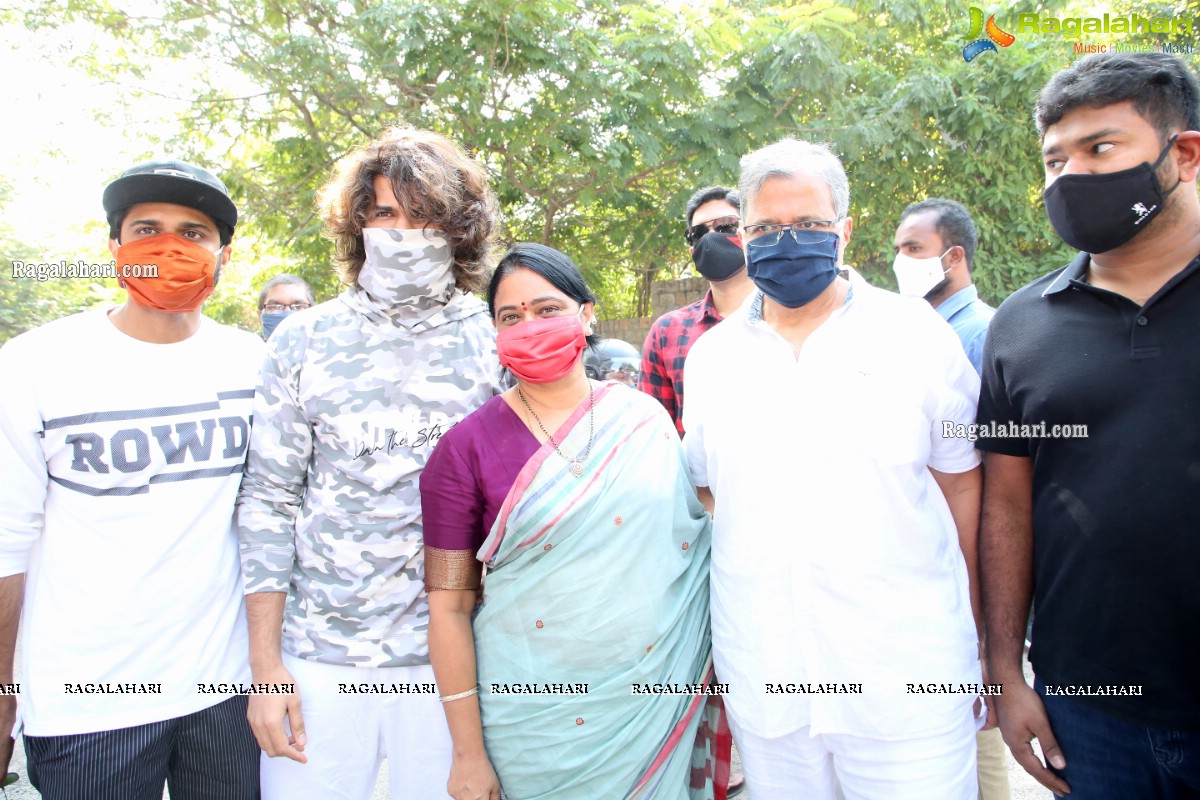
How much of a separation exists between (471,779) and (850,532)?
114 centimetres

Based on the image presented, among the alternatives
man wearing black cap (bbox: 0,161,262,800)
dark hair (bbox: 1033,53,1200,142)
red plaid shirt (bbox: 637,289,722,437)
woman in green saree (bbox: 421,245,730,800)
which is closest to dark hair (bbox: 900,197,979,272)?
red plaid shirt (bbox: 637,289,722,437)

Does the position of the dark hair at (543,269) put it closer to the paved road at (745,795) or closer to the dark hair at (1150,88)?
the dark hair at (1150,88)

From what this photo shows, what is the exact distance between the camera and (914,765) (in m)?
1.83

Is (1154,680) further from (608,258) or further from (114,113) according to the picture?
(114,113)

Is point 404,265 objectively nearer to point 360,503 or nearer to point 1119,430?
point 360,503

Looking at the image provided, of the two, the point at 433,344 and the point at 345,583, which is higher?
the point at 433,344

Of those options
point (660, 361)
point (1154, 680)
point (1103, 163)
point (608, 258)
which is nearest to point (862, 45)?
point (608, 258)

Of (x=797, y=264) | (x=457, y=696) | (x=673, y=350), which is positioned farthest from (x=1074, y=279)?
(x=673, y=350)

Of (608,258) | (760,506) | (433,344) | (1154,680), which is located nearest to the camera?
(1154,680)

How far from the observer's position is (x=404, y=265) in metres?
2.04

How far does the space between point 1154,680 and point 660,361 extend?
2346 mm

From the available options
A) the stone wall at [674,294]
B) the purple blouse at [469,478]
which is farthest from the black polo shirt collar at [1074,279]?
the stone wall at [674,294]

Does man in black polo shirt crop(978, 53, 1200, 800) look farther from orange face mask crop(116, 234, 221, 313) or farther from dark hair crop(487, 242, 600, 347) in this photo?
→ orange face mask crop(116, 234, 221, 313)

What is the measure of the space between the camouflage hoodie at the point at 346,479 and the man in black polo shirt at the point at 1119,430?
1529 mm
